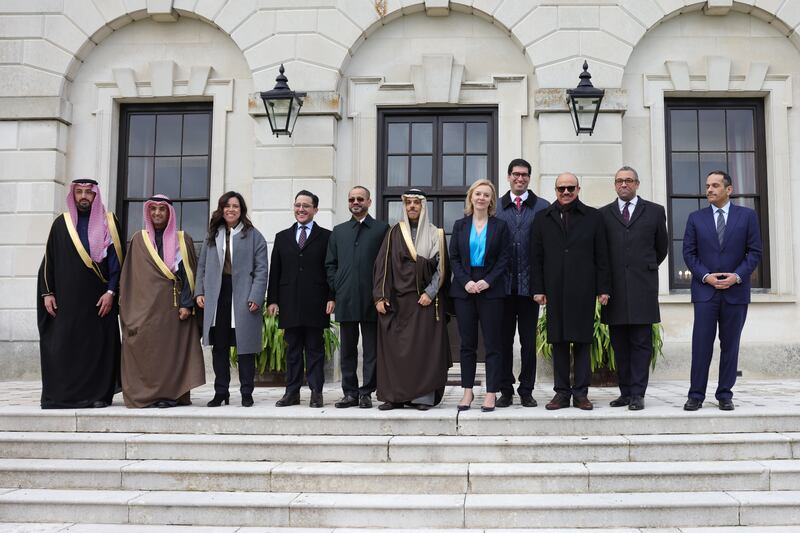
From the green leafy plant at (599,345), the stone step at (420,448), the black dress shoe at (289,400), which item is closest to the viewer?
the stone step at (420,448)

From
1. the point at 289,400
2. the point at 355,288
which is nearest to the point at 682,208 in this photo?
the point at 355,288

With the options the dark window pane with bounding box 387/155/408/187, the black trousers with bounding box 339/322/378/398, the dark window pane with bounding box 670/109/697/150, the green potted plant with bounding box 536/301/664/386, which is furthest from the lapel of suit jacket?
the dark window pane with bounding box 670/109/697/150

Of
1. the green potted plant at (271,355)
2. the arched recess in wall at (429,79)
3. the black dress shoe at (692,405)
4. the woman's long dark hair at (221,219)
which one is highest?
the arched recess in wall at (429,79)

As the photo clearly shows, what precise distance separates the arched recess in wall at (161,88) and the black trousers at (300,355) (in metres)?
3.72

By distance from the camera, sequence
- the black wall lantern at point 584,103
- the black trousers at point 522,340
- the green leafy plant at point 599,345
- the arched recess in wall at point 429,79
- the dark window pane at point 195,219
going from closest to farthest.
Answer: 1. the black trousers at point 522,340
2. the green leafy plant at point 599,345
3. the black wall lantern at point 584,103
4. the arched recess in wall at point 429,79
5. the dark window pane at point 195,219

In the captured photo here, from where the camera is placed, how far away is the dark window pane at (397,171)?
10.1 m

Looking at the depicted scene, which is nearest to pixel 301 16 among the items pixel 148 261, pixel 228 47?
pixel 228 47

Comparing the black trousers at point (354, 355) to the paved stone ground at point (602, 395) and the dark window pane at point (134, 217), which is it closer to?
the paved stone ground at point (602, 395)

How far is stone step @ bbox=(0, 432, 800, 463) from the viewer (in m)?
5.58

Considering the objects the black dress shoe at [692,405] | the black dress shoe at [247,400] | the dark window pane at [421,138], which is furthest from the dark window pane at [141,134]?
the black dress shoe at [692,405]

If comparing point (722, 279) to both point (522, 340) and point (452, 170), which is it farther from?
point (452, 170)

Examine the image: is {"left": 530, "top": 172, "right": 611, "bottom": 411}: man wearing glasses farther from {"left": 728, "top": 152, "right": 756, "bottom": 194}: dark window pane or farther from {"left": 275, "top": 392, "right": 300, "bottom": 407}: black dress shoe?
{"left": 728, "top": 152, "right": 756, "bottom": 194}: dark window pane

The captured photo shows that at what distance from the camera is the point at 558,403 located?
6355 millimetres

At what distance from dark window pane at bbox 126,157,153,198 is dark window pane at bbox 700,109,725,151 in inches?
303
